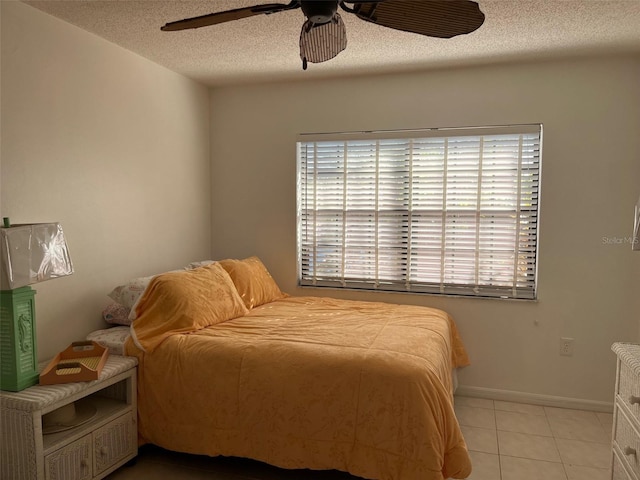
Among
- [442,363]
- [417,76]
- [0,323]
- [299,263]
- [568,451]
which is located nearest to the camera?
[0,323]

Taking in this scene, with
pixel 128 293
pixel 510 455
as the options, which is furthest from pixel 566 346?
pixel 128 293

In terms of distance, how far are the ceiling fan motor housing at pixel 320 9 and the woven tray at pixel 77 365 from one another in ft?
5.99

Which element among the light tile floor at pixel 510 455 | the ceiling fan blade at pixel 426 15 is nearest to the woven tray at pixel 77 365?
the light tile floor at pixel 510 455

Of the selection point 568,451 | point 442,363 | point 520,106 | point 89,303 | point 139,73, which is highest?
point 139,73

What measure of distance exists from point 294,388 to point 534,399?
6.76ft

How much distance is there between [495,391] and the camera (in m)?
3.36

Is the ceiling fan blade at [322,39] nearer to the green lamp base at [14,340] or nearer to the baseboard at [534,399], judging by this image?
the green lamp base at [14,340]

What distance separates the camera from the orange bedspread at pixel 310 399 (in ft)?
6.58

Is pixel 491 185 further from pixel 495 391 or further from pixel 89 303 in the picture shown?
pixel 89 303

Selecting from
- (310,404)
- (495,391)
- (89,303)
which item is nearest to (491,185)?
(495,391)

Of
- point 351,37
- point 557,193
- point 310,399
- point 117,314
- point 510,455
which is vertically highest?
point 351,37

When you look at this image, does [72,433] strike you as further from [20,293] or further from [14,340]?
[20,293]

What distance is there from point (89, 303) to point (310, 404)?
156 centimetres

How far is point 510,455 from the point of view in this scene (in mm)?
2564
